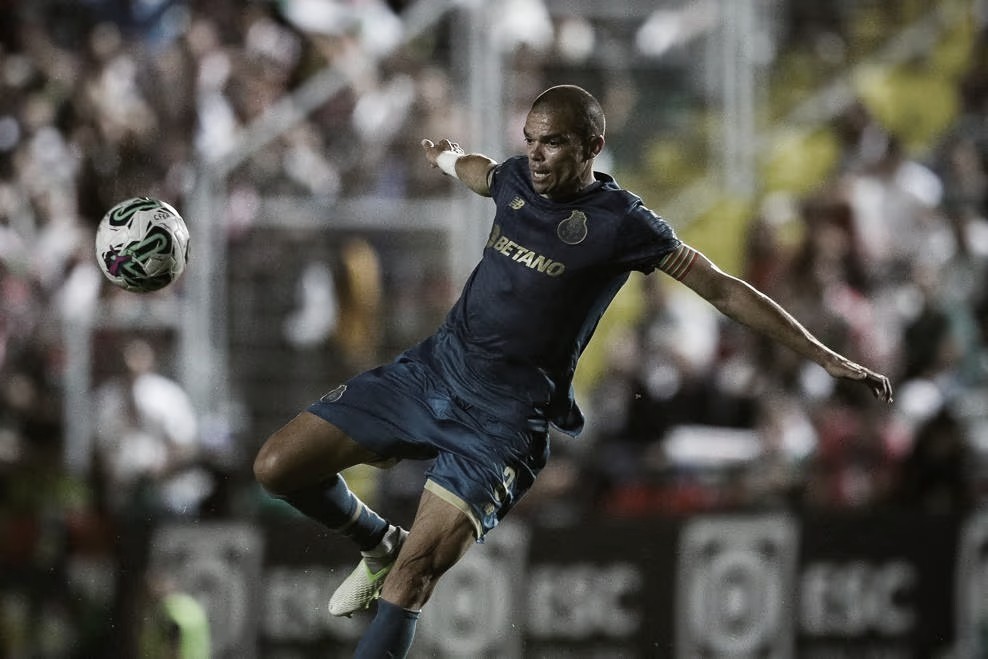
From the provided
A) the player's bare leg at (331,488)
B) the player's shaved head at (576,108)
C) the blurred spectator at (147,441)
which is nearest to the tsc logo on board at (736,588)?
the blurred spectator at (147,441)

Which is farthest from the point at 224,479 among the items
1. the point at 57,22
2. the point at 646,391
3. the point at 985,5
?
the point at 985,5

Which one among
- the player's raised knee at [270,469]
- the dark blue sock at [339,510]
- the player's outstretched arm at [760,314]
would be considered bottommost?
the dark blue sock at [339,510]

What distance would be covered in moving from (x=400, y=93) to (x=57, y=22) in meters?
3.12

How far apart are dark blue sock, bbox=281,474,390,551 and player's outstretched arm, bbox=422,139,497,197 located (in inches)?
55.5

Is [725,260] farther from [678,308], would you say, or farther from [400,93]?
[400,93]

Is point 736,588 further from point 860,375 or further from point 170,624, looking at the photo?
point 860,375

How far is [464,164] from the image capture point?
7195 mm

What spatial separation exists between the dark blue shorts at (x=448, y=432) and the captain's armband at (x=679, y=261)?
84cm

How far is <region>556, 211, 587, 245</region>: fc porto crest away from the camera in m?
6.52

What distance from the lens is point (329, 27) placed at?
13.5 metres

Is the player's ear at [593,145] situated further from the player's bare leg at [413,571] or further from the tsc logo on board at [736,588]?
the tsc logo on board at [736,588]

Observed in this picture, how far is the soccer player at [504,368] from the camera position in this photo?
21.1 feet

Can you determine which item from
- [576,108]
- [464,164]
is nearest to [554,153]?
[576,108]

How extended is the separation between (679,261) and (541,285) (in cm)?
57
